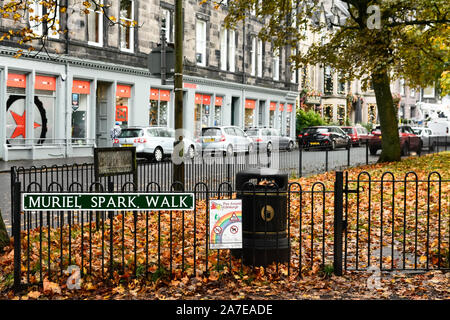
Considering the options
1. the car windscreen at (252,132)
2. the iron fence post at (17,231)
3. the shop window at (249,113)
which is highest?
the shop window at (249,113)

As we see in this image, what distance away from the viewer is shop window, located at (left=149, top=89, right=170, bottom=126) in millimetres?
33438

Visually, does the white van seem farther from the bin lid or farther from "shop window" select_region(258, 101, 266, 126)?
the bin lid

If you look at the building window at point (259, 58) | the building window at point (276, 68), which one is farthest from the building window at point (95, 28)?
the building window at point (276, 68)

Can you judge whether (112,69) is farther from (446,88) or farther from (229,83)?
(446,88)

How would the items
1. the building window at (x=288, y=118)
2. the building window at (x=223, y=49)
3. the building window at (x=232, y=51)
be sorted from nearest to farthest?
1. the building window at (x=223, y=49)
2. the building window at (x=232, y=51)
3. the building window at (x=288, y=118)

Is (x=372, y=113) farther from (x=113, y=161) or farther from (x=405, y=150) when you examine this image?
(x=113, y=161)

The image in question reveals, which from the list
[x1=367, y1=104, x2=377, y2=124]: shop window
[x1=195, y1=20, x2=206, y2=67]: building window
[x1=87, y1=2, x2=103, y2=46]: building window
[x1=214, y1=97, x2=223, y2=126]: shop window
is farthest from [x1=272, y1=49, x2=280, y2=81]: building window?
[x1=367, y1=104, x2=377, y2=124]: shop window

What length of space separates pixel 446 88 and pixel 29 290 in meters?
24.8

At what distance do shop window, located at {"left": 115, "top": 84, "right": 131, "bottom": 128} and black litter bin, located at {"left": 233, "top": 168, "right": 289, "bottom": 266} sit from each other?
2397 centimetres

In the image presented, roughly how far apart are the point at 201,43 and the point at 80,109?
11.6 m

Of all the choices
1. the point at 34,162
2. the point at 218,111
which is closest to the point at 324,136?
the point at 218,111

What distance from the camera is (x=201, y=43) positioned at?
1483 inches

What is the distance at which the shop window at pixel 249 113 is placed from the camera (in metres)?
43.0

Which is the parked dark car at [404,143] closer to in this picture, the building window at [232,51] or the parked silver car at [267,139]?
the parked silver car at [267,139]
